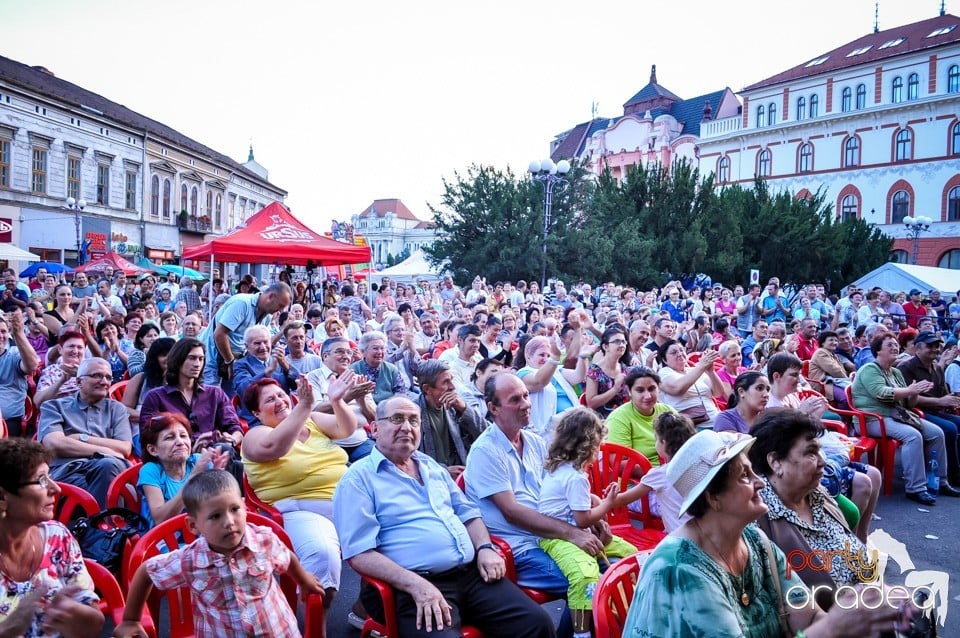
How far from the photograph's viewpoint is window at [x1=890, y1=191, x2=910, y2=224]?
41.9m

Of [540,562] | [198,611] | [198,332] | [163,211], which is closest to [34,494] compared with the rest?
[198,611]

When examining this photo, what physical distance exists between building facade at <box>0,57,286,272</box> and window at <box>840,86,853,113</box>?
142 feet

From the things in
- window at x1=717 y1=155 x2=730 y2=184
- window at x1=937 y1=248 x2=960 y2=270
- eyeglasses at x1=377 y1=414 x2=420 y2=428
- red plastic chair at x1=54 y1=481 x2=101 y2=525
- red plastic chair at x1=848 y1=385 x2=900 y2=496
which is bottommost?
red plastic chair at x1=848 y1=385 x2=900 y2=496

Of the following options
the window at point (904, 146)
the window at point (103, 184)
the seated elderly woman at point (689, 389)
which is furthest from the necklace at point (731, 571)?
the window at point (904, 146)

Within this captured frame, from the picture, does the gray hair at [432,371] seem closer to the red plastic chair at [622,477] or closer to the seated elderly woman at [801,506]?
the red plastic chair at [622,477]

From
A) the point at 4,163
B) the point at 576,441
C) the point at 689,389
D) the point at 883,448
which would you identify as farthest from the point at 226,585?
the point at 4,163

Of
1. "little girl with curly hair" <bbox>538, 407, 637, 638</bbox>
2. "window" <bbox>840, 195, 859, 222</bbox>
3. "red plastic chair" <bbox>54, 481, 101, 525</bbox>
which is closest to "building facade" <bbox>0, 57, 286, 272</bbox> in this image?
"red plastic chair" <bbox>54, 481, 101, 525</bbox>

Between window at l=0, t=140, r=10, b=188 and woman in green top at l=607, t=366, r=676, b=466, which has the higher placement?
window at l=0, t=140, r=10, b=188

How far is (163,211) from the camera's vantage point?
4541 cm

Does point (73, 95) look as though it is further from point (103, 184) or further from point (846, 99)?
point (846, 99)

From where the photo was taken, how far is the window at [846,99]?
43656 mm

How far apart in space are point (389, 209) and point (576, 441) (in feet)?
394

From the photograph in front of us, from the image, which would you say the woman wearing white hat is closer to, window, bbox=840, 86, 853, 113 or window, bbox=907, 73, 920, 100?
window, bbox=907, 73, 920, 100

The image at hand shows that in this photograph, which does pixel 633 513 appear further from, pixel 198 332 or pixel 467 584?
pixel 198 332
